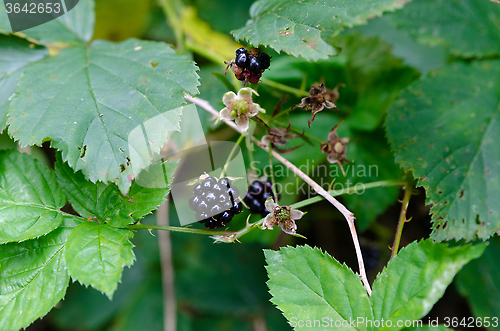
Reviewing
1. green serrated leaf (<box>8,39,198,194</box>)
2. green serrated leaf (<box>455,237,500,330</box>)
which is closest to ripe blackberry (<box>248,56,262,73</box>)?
green serrated leaf (<box>8,39,198,194</box>)

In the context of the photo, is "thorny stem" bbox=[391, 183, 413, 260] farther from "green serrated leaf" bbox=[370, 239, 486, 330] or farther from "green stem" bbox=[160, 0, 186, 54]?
"green stem" bbox=[160, 0, 186, 54]

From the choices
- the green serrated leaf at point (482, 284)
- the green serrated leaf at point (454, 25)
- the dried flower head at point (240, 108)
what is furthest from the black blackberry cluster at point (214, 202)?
the green serrated leaf at point (482, 284)

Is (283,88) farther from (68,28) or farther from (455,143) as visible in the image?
(68,28)

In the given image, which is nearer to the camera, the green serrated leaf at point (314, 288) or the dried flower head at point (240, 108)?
the green serrated leaf at point (314, 288)

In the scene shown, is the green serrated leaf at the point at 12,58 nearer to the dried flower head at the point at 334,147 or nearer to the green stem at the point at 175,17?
the green stem at the point at 175,17

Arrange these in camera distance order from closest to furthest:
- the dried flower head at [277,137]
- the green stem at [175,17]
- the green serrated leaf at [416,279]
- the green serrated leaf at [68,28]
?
1. the green serrated leaf at [416,279]
2. the dried flower head at [277,137]
3. the green serrated leaf at [68,28]
4. the green stem at [175,17]

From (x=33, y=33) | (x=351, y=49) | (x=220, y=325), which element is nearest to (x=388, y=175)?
(x=351, y=49)

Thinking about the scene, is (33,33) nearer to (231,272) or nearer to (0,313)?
(0,313)
